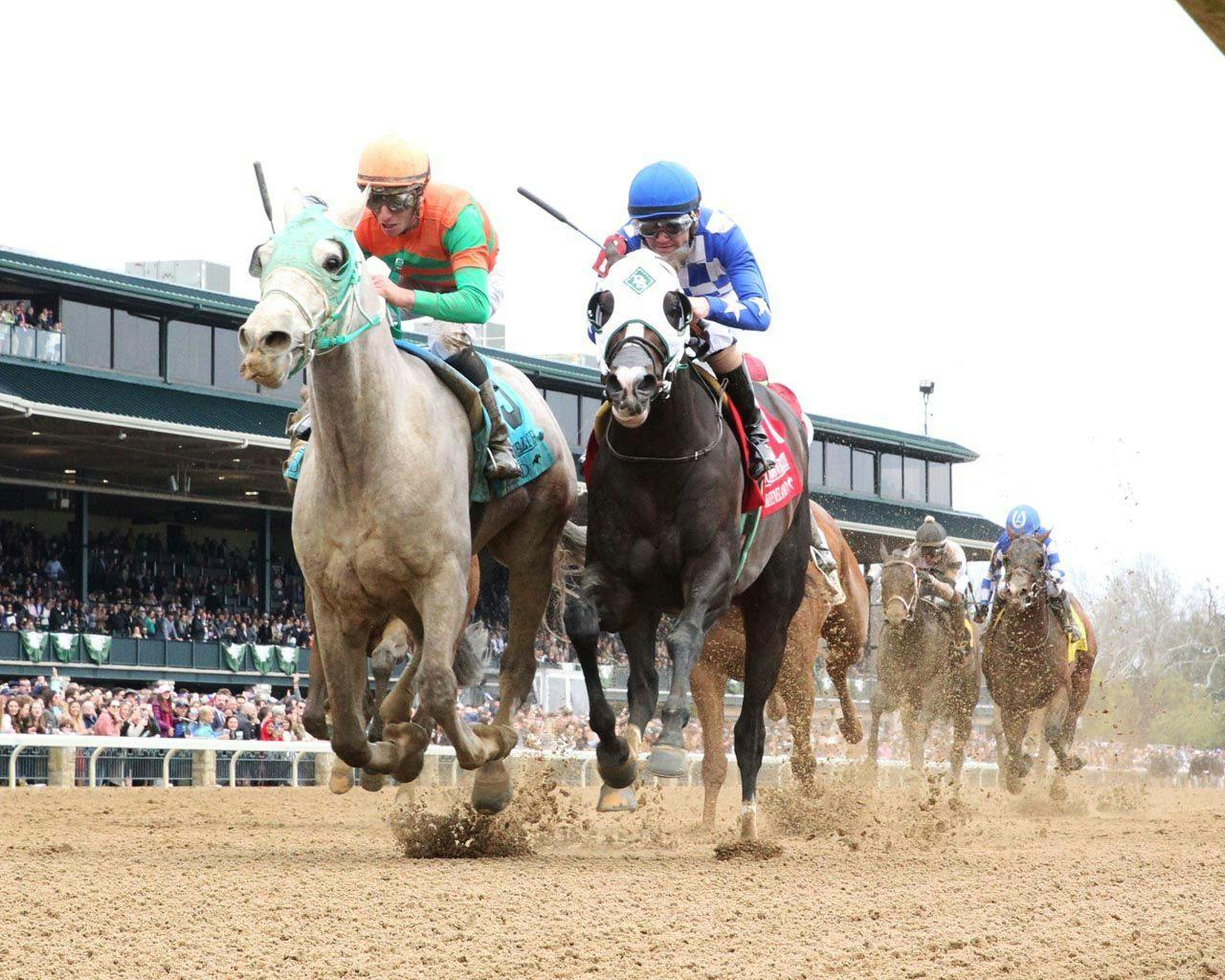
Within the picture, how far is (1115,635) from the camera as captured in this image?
5894cm

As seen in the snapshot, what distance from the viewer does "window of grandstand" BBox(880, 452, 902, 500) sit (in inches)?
1594

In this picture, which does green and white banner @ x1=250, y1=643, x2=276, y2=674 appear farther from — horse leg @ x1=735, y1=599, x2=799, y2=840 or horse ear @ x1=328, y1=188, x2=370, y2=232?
horse ear @ x1=328, y1=188, x2=370, y2=232

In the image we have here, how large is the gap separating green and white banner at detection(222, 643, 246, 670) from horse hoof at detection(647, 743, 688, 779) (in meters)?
18.8

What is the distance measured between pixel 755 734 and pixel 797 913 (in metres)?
2.48

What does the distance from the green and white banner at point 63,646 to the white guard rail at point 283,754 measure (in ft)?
19.0

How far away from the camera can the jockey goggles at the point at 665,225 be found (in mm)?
7281

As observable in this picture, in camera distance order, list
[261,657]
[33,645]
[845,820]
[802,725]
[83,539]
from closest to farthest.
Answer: [845,820]
[802,725]
[33,645]
[261,657]
[83,539]

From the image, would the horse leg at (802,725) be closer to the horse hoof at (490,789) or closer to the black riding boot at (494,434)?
the horse hoof at (490,789)

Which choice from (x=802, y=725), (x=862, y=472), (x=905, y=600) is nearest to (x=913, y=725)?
(x=905, y=600)

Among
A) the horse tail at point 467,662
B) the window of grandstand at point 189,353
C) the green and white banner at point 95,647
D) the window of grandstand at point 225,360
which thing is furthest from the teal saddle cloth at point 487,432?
the window of grandstand at point 225,360

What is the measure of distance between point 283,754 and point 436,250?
1045 cm

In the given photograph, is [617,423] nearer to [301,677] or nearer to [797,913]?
[797,913]

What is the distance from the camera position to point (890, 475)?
134 ft

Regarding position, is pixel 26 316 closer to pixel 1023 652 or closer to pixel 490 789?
pixel 1023 652
